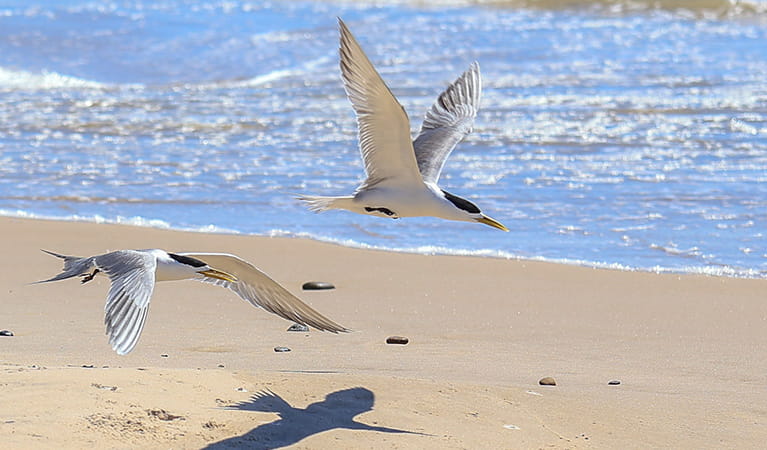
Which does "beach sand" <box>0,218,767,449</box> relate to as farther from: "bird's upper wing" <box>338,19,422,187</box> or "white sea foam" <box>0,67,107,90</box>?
"white sea foam" <box>0,67,107,90</box>

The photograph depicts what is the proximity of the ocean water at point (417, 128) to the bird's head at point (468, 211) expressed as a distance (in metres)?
1.18

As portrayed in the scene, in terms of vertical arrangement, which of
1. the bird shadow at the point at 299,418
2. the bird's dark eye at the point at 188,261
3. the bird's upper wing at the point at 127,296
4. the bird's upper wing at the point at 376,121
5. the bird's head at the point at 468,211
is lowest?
the bird shadow at the point at 299,418

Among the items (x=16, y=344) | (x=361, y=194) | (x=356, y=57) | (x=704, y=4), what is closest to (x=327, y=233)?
(x=361, y=194)

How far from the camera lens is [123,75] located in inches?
695

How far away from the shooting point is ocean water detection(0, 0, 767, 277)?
28.4 ft

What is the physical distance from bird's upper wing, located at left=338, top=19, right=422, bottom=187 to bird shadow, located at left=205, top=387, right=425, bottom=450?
1.93 m

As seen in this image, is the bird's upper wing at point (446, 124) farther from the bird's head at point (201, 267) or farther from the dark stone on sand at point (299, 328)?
the bird's head at point (201, 267)

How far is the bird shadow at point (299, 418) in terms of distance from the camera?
4.27 metres

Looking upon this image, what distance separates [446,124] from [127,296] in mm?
3801

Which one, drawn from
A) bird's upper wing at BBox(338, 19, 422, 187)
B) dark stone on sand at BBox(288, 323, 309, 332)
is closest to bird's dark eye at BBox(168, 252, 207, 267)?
dark stone on sand at BBox(288, 323, 309, 332)

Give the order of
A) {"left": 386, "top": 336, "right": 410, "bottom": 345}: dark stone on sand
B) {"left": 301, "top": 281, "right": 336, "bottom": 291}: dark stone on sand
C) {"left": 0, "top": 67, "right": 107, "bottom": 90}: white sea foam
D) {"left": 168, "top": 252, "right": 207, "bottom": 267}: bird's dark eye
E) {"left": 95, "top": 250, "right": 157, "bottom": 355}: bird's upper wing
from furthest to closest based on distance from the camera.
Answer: {"left": 0, "top": 67, "right": 107, "bottom": 90}: white sea foam, {"left": 301, "top": 281, "right": 336, "bottom": 291}: dark stone on sand, {"left": 386, "top": 336, "right": 410, "bottom": 345}: dark stone on sand, {"left": 168, "top": 252, "right": 207, "bottom": 267}: bird's dark eye, {"left": 95, "top": 250, "right": 157, "bottom": 355}: bird's upper wing

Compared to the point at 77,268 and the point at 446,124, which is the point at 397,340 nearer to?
the point at 77,268

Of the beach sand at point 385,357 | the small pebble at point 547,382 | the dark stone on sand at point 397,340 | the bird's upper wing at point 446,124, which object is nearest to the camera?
the beach sand at point 385,357

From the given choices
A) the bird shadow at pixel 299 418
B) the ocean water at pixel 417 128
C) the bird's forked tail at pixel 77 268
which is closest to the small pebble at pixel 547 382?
the bird shadow at pixel 299 418
